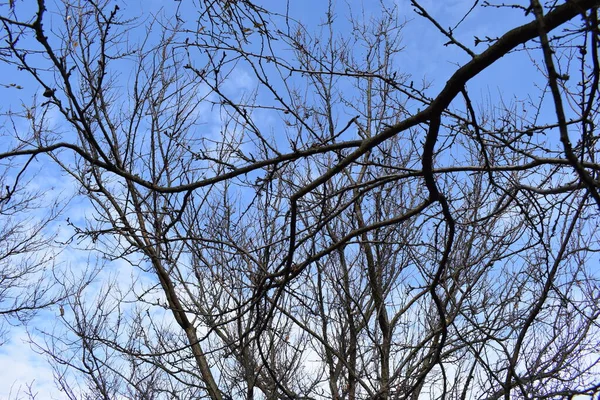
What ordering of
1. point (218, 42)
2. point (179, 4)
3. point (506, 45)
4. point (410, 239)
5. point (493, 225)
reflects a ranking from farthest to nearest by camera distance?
point (410, 239) → point (493, 225) → point (218, 42) → point (179, 4) → point (506, 45)

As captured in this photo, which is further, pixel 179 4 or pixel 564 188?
pixel 179 4

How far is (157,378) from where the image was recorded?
7219 millimetres

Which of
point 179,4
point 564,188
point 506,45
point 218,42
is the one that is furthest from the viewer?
point 218,42

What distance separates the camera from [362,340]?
6.00 meters

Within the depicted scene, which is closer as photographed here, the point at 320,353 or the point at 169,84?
the point at 320,353

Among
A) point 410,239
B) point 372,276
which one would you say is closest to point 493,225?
point 410,239

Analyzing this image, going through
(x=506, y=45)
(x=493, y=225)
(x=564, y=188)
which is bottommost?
(x=564, y=188)

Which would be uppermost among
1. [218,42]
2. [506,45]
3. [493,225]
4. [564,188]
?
[493,225]

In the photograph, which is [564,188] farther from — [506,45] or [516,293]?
[516,293]

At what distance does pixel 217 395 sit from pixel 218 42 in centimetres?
466

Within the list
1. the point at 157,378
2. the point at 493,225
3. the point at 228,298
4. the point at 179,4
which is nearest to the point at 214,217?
the point at 228,298

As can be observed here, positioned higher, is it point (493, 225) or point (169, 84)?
point (169, 84)

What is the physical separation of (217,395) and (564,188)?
523 cm

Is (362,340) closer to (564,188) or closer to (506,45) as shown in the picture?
(564,188)
